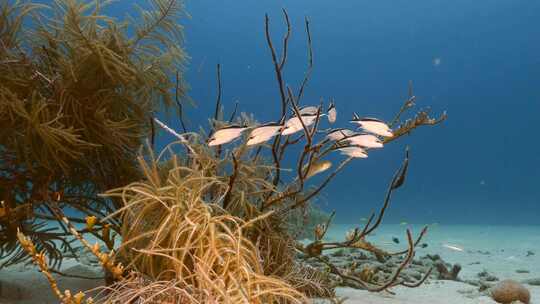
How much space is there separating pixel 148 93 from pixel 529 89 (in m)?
99.7

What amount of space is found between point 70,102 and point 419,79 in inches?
3964

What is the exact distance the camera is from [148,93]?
392 centimetres

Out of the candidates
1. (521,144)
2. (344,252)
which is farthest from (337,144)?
(521,144)

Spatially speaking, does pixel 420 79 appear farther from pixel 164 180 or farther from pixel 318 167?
pixel 164 180

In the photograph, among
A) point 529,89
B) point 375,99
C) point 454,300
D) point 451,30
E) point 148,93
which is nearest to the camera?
point 148,93

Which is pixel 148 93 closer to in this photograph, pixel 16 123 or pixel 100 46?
pixel 100 46

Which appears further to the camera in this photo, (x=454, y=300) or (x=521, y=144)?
(x=521, y=144)

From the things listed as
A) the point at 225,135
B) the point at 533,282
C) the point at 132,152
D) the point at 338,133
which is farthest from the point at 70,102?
the point at 533,282

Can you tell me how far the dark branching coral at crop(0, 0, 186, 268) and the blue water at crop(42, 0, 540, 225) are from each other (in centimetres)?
6086

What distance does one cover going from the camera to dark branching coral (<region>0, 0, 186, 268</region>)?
3289mm

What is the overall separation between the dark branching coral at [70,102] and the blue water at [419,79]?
60.9 m

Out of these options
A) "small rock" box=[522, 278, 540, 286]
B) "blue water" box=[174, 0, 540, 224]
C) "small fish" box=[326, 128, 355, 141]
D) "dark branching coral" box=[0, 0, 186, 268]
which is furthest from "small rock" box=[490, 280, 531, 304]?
"blue water" box=[174, 0, 540, 224]

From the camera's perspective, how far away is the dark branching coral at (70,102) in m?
3.29

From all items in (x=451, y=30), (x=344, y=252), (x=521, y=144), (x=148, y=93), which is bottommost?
(x=344, y=252)
